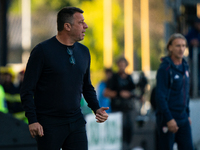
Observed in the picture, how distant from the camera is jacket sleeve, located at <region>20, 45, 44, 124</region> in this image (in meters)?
3.64

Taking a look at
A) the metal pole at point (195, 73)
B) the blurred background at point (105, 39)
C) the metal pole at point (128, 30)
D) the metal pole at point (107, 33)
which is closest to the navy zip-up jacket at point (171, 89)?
the blurred background at point (105, 39)

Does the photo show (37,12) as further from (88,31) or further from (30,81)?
(30,81)

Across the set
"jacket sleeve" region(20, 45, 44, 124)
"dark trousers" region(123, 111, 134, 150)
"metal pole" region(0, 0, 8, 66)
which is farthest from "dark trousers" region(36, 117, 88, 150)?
"metal pole" region(0, 0, 8, 66)

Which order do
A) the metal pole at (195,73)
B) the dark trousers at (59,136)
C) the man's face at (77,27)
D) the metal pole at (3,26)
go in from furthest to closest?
1. the metal pole at (3,26)
2. the metal pole at (195,73)
3. the man's face at (77,27)
4. the dark trousers at (59,136)

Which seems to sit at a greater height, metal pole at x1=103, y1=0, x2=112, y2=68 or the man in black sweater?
metal pole at x1=103, y1=0, x2=112, y2=68

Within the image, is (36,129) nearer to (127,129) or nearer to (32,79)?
(32,79)

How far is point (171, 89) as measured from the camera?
5078mm

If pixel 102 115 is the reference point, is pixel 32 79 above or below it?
above

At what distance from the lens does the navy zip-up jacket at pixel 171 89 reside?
504 cm

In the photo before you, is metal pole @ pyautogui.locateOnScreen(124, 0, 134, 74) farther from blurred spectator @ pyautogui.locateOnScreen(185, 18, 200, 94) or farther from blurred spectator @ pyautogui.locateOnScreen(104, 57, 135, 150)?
blurred spectator @ pyautogui.locateOnScreen(104, 57, 135, 150)

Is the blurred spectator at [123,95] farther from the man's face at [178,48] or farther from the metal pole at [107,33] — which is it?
the metal pole at [107,33]

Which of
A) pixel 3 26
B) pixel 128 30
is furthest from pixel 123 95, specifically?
pixel 128 30

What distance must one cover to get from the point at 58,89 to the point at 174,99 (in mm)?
1812

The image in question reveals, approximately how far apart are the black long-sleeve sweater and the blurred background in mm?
1561
